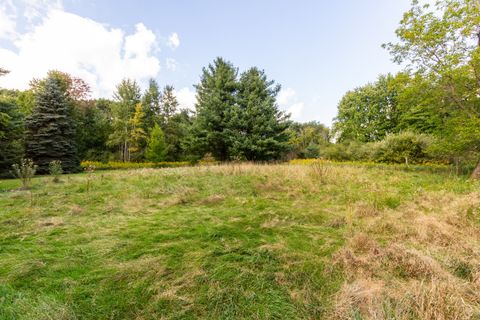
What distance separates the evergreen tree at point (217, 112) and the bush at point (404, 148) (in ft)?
33.6

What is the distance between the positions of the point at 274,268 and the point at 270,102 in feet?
47.0

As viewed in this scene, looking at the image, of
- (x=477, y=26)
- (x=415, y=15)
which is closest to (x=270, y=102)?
(x=415, y=15)

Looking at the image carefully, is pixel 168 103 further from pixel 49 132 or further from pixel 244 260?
pixel 244 260

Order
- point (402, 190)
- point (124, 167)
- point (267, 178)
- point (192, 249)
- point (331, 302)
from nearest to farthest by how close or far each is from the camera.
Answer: point (331, 302) < point (192, 249) < point (402, 190) < point (267, 178) < point (124, 167)

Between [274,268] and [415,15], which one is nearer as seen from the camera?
[274,268]

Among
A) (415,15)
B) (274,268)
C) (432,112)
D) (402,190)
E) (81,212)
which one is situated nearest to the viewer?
(274,268)

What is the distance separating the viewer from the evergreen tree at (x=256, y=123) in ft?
48.2

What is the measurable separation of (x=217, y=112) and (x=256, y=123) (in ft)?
9.69

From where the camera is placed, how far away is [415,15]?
332 inches

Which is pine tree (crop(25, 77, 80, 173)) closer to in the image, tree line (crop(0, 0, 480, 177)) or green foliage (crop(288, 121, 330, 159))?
tree line (crop(0, 0, 480, 177))

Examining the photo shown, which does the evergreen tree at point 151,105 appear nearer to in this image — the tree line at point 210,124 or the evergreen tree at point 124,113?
the evergreen tree at point 124,113

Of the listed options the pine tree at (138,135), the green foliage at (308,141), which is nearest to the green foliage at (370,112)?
the green foliage at (308,141)

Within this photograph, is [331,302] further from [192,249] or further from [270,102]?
[270,102]

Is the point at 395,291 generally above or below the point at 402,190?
below
